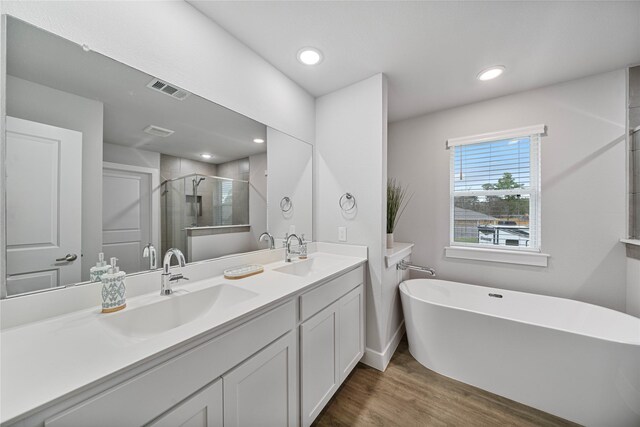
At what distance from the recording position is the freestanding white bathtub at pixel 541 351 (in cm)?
130

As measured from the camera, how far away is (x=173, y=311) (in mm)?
1046

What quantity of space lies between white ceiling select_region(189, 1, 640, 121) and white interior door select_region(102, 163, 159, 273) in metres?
1.00

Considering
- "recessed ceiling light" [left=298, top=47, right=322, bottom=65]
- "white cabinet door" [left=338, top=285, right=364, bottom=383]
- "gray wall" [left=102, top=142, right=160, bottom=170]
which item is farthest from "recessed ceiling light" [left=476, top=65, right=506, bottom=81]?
"gray wall" [left=102, top=142, right=160, bottom=170]

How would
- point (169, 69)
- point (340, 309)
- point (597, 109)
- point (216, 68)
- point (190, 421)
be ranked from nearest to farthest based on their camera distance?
point (190, 421) → point (169, 69) → point (216, 68) → point (340, 309) → point (597, 109)

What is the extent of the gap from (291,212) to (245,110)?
85 cm

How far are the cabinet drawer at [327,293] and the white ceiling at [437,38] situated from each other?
1558 millimetres

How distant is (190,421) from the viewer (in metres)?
Answer: 0.73

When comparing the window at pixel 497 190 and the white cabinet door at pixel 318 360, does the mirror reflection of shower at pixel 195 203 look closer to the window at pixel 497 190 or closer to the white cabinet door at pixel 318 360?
the white cabinet door at pixel 318 360

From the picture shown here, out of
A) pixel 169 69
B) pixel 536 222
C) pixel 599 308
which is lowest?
pixel 599 308

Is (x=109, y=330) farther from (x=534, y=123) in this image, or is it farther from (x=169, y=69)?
(x=534, y=123)

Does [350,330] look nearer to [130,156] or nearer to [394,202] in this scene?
[394,202]

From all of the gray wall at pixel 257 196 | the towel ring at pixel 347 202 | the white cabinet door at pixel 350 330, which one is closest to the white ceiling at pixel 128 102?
the gray wall at pixel 257 196

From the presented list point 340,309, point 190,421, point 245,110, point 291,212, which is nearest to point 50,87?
point 245,110

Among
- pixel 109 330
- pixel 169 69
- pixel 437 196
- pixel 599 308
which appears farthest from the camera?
pixel 437 196
